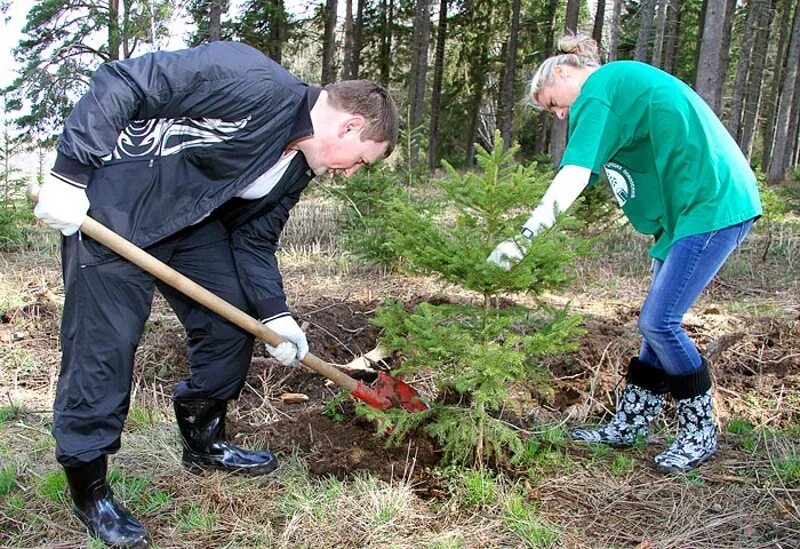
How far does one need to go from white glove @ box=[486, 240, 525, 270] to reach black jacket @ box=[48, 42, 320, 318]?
86 cm

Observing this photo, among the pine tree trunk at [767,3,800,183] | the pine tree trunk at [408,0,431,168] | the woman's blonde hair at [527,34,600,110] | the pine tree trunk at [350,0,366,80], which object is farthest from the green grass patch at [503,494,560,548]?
the pine tree trunk at [350,0,366,80]

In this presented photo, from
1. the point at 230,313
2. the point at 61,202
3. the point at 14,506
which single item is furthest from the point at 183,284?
the point at 14,506

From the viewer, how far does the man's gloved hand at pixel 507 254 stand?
2.62 metres

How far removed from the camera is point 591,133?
8.92 ft

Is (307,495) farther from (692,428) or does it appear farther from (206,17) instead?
(206,17)

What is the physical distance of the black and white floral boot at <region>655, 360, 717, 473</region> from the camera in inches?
118

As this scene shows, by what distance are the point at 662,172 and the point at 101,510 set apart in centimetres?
261

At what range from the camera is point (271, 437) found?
3383 millimetres

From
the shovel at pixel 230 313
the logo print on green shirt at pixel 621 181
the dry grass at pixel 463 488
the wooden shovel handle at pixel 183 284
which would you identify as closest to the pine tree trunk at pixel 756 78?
the dry grass at pixel 463 488

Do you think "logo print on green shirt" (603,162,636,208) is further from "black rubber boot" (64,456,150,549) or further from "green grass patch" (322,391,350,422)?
"black rubber boot" (64,456,150,549)

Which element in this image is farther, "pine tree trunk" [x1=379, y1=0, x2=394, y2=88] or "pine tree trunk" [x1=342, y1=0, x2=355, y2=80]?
"pine tree trunk" [x1=379, y1=0, x2=394, y2=88]

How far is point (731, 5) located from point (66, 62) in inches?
672

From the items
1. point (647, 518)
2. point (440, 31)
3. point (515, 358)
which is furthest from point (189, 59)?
point (440, 31)

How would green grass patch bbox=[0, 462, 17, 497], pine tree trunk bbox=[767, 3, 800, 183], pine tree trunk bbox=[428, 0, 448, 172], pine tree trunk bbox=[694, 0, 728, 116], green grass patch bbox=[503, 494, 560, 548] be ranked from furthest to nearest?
pine tree trunk bbox=[428, 0, 448, 172] → pine tree trunk bbox=[767, 3, 800, 183] → pine tree trunk bbox=[694, 0, 728, 116] → green grass patch bbox=[0, 462, 17, 497] → green grass patch bbox=[503, 494, 560, 548]
